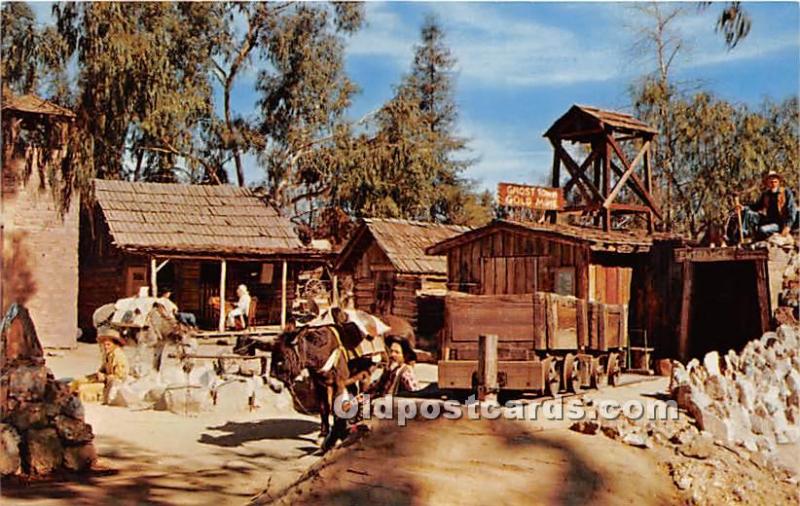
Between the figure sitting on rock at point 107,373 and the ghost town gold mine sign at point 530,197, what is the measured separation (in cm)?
798

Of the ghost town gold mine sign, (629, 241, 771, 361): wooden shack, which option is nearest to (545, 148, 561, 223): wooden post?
the ghost town gold mine sign

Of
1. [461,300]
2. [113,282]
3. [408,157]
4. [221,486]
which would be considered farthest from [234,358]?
[408,157]

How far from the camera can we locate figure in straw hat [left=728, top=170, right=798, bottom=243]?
17.1 metres

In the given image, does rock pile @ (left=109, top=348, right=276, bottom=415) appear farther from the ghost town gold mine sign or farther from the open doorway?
the open doorway

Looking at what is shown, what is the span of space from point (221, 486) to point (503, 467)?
13.4ft

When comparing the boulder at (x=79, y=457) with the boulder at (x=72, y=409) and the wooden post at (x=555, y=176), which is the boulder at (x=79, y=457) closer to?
the boulder at (x=72, y=409)

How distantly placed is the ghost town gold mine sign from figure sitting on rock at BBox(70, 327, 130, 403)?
26.2 ft

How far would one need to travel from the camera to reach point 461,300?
44.6ft

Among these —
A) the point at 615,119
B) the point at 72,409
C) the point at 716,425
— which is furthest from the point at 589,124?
the point at 72,409

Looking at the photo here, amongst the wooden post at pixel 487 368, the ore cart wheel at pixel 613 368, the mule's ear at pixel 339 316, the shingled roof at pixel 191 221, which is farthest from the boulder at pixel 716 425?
the shingled roof at pixel 191 221

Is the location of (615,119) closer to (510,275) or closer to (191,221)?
(510,275)

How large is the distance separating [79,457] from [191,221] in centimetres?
1649

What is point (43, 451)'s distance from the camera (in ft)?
34.0

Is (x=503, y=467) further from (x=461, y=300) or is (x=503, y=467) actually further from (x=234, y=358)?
(x=234, y=358)
